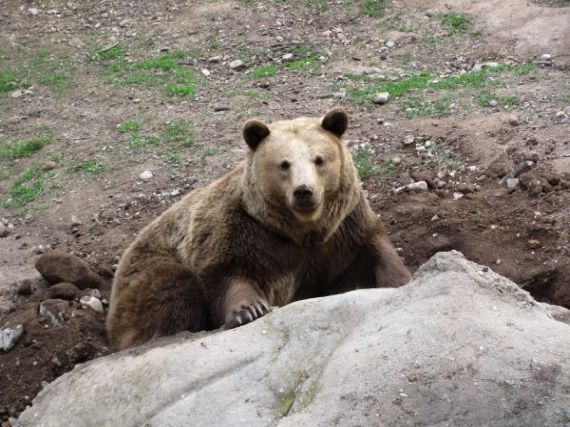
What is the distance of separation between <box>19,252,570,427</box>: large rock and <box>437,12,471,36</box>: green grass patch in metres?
6.55

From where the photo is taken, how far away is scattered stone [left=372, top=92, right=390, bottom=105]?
843 cm

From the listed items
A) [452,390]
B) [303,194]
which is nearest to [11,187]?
[303,194]

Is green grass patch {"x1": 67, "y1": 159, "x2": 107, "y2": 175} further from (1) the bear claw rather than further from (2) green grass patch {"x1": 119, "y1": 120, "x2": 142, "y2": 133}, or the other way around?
(1) the bear claw

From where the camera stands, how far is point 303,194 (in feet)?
15.5

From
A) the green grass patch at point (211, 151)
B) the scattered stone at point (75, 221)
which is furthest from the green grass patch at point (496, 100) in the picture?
the scattered stone at point (75, 221)

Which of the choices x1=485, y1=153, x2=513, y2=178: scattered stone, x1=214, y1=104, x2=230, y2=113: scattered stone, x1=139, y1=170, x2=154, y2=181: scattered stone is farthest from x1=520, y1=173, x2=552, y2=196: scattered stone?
x1=214, y1=104, x2=230, y2=113: scattered stone

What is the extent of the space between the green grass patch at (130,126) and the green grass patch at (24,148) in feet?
2.77

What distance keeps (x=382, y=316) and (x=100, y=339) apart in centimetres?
267

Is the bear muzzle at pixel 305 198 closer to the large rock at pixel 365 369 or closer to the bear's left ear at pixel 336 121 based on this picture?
the bear's left ear at pixel 336 121

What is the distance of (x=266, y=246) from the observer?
5.29 m

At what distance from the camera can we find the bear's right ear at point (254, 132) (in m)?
5.16

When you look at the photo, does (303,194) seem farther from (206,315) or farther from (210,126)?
(210,126)

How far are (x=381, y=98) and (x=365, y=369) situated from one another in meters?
5.59

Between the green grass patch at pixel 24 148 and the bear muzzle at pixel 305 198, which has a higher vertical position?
the bear muzzle at pixel 305 198
